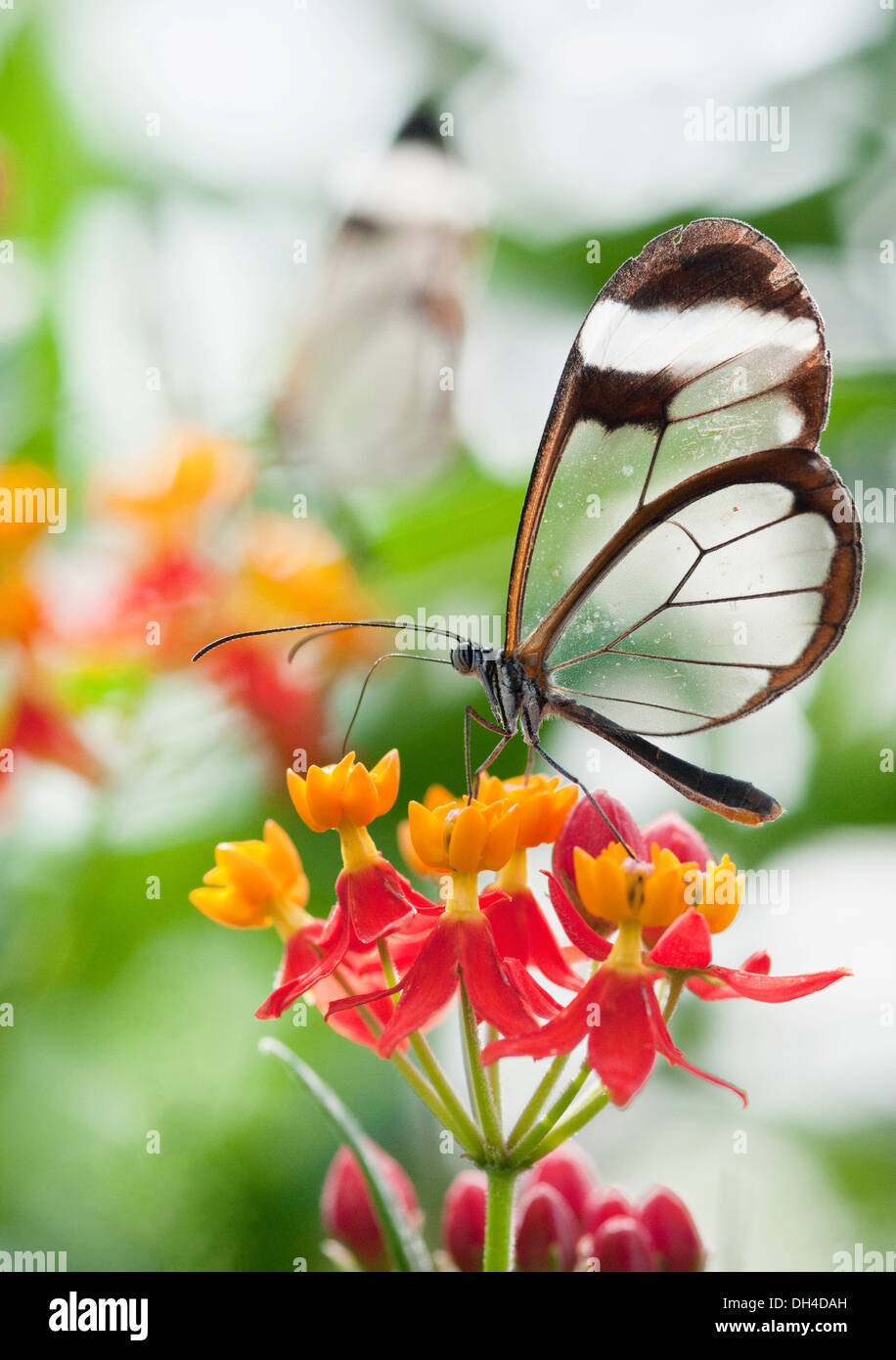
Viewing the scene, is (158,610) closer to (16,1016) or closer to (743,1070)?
(16,1016)

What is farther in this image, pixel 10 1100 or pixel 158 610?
pixel 158 610

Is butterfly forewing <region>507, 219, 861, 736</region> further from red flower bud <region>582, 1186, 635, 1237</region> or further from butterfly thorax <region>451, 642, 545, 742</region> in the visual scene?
red flower bud <region>582, 1186, 635, 1237</region>

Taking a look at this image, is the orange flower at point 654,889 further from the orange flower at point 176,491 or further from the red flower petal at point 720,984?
the orange flower at point 176,491

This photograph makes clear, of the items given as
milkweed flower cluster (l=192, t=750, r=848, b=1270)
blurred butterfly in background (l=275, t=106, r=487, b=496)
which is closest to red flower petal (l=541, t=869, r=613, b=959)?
milkweed flower cluster (l=192, t=750, r=848, b=1270)

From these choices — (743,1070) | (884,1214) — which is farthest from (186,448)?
(884,1214)

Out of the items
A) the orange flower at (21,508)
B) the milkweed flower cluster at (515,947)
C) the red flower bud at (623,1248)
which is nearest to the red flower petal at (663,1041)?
the milkweed flower cluster at (515,947)

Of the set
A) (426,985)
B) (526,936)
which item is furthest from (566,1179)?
(426,985)
